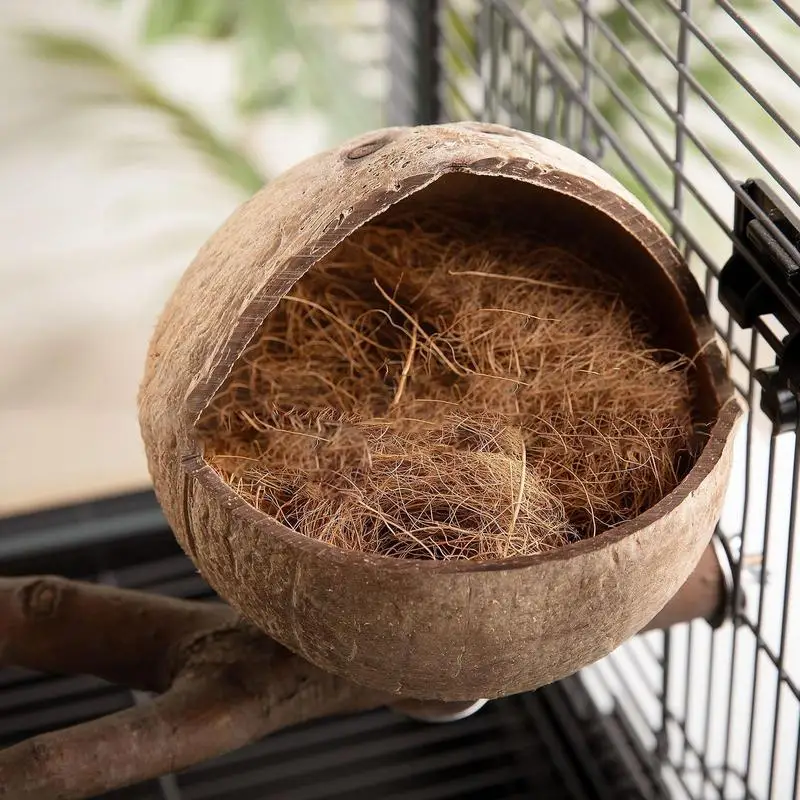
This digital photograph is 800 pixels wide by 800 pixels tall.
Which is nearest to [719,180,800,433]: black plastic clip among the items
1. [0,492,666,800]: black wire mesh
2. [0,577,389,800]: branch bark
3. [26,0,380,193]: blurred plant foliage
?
[0,577,389,800]: branch bark

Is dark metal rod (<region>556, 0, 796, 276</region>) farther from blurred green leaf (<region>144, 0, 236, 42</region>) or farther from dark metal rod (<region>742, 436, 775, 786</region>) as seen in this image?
blurred green leaf (<region>144, 0, 236, 42</region>)

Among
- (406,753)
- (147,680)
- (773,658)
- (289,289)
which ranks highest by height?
(289,289)

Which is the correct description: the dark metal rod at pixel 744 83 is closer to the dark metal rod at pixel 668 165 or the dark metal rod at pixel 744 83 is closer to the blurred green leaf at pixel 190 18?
the dark metal rod at pixel 668 165

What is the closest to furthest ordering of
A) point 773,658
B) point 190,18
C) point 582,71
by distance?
point 773,658 → point 582,71 → point 190,18

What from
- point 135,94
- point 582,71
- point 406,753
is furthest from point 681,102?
point 135,94

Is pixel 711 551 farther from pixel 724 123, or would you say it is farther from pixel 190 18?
pixel 190 18

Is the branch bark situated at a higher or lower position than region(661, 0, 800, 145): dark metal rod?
lower

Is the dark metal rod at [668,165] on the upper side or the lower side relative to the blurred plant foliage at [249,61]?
upper

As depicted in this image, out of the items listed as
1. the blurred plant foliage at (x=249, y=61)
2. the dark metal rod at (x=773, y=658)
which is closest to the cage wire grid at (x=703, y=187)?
the dark metal rod at (x=773, y=658)
